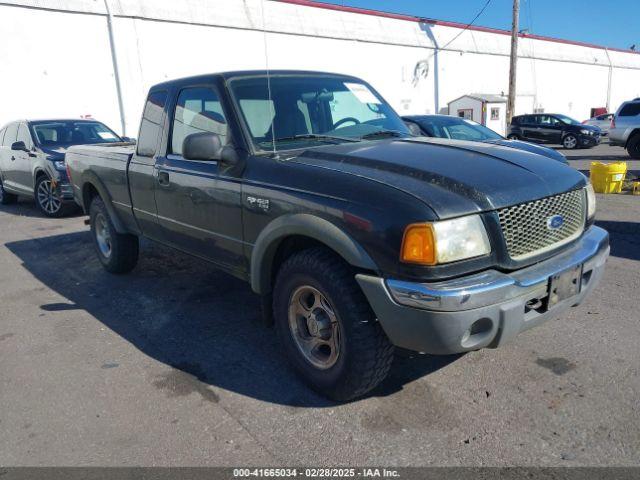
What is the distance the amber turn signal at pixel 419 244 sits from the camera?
2338mm

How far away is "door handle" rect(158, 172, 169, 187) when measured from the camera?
4.01m

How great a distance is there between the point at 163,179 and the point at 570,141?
20163 millimetres

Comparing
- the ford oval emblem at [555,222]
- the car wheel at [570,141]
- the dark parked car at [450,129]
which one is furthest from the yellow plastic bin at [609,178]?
the car wheel at [570,141]

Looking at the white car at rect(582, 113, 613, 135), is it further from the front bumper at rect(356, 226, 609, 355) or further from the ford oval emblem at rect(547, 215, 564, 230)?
the front bumper at rect(356, 226, 609, 355)

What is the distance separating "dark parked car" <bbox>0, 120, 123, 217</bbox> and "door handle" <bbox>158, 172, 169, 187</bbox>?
17.4ft

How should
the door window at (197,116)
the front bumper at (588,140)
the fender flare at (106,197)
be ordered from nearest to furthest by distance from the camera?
the door window at (197,116)
the fender flare at (106,197)
the front bumper at (588,140)

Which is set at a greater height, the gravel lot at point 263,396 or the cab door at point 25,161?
the cab door at point 25,161

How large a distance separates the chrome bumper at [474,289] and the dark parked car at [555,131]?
778 inches

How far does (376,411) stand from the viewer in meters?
2.86

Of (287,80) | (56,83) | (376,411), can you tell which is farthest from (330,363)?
(56,83)

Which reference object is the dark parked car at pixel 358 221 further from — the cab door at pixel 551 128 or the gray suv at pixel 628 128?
the cab door at pixel 551 128

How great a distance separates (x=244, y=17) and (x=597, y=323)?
1803 cm

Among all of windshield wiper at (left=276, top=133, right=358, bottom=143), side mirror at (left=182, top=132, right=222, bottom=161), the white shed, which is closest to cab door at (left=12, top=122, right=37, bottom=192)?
side mirror at (left=182, top=132, right=222, bottom=161)

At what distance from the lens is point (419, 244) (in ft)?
7.71
